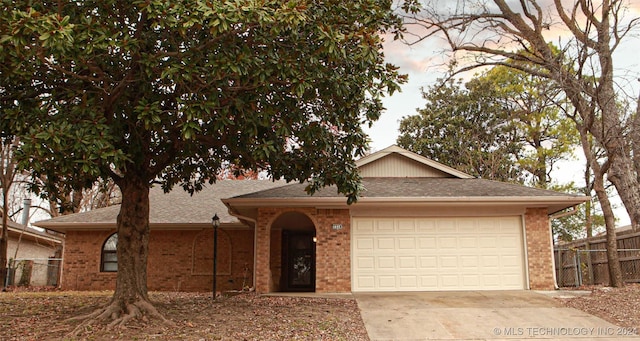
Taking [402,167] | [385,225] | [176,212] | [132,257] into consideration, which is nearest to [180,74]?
[132,257]

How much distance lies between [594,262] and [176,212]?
13721mm

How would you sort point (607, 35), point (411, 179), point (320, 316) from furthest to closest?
point (411, 179)
point (607, 35)
point (320, 316)

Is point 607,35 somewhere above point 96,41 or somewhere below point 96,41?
above

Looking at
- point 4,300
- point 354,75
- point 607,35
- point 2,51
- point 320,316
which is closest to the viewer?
point 2,51

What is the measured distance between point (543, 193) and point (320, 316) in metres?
7.16

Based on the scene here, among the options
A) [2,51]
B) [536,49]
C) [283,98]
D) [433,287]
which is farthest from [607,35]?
[2,51]

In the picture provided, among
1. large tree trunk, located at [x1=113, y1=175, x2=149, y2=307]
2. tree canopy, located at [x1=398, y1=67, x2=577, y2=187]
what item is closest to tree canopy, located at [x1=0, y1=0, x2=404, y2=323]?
large tree trunk, located at [x1=113, y1=175, x2=149, y2=307]

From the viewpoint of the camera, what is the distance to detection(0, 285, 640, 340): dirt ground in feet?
28.5

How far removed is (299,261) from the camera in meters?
17.8

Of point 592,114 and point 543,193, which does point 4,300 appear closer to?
point 543,193

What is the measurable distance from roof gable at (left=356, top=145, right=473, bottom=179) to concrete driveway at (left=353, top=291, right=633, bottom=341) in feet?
14.6

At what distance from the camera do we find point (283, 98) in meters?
9.20

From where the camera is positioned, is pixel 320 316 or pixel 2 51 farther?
pixel 320 316

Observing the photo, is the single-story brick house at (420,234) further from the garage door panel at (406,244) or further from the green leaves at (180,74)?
the green leaves at (180,74)
